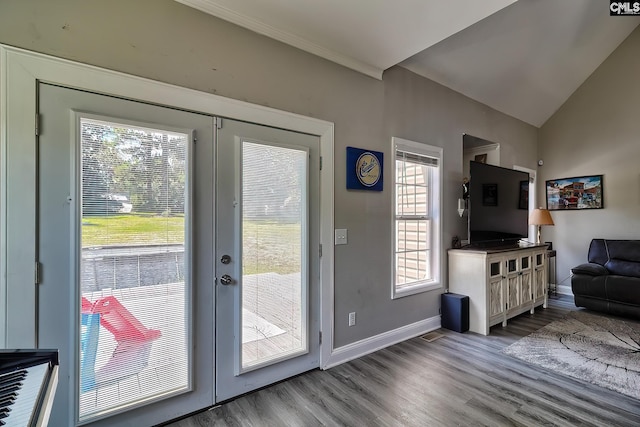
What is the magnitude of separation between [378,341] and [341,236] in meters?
1.16

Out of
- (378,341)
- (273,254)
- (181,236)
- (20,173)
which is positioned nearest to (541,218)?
(378,341)

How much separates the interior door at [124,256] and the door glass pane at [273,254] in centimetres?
27

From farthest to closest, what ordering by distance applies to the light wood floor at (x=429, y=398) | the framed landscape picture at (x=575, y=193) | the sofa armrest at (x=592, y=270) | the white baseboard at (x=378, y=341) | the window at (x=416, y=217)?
the framed landscape picture at (x=575, y=193) → the sofa armrest at (x=592, y=270) → the window at (x=416, y=217) → the white baseboard at (x=378, y=341) → the light wood floor at (x=429, y=398)

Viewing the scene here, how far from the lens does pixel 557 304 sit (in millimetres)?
4402

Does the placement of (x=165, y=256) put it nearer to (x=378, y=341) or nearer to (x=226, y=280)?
(x=226, y=280)

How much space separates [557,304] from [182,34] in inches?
224

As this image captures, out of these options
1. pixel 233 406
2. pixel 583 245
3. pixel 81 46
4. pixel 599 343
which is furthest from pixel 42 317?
pixel 583 245

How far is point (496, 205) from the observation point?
384 cm

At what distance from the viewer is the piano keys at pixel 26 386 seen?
2.42 ft

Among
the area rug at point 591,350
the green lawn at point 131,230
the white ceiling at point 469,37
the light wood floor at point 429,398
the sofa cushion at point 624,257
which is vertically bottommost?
the light wood floor at point 429,398

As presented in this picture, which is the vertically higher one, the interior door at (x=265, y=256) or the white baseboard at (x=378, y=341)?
the interior door at (x=265, y=256)

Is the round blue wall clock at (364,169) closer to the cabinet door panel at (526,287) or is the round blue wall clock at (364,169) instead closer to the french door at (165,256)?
the french door at (165,256)

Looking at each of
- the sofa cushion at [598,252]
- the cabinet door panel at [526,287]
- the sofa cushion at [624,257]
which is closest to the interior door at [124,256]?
the cabinet door panel at [526,287]

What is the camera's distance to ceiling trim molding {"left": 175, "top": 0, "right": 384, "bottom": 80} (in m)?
1.97
